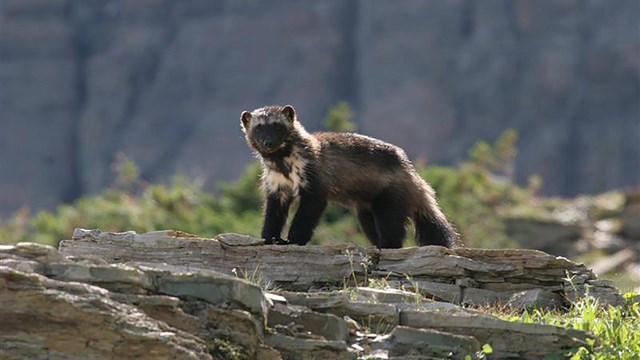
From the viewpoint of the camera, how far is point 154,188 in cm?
2708

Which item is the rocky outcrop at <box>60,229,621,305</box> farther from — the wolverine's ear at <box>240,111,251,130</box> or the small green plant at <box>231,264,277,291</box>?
the wolverine's ear at <box>240,111,251,130</box>

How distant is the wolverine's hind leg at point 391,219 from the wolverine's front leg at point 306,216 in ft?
2.17

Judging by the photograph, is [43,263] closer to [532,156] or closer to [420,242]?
[420,242]

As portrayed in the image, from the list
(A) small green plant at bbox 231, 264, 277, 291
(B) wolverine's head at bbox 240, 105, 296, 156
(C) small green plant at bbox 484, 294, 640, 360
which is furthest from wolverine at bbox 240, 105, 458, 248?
(C) small green plant at bbox 484, 294, 640, 360

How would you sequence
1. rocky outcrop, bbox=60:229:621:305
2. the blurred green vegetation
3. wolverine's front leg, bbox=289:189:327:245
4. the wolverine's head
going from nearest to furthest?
rocky outcrop, bbox=60:229:621:305
wolverine's front leg, bbox=289:189:327:245
the wolverine's head
the blurred green vegetation

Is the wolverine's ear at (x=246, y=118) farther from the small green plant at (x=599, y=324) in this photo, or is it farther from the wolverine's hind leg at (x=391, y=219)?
the small green plant at (x=599, y=324)

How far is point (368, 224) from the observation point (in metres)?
11.4

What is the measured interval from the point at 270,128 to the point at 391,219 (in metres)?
1.34

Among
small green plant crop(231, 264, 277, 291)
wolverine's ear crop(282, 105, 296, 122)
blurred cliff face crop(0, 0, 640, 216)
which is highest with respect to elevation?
blurred cliff face crop(0, 0, 640, 216)

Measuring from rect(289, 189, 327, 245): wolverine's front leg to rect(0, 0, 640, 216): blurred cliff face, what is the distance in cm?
3923

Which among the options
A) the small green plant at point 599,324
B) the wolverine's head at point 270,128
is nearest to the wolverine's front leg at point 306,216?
the wolverine's head at point 270,128

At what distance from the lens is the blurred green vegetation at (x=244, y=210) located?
78.1 ft

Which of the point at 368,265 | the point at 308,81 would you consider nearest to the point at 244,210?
the point at 368,265

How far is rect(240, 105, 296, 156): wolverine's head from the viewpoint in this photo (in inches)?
431
